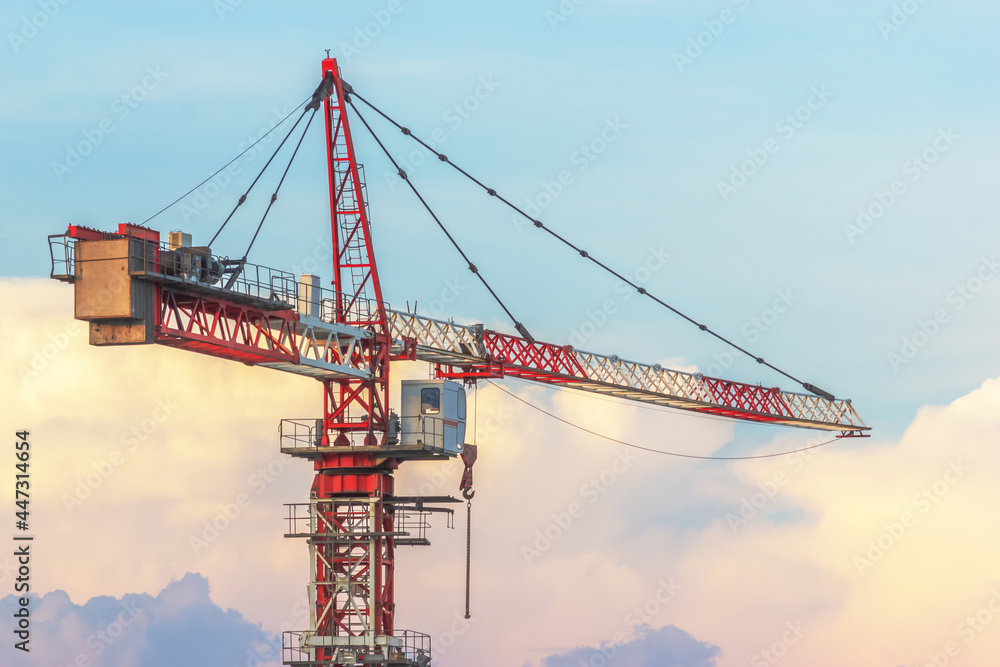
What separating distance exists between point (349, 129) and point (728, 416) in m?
51.0

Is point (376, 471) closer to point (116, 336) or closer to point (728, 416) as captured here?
point (116, 336)

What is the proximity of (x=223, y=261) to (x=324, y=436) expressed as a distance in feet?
64.1

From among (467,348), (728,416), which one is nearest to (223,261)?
(467,348)

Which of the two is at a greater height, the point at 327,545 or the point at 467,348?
the point at 467,348

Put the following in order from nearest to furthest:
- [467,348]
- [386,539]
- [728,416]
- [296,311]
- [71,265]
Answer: [71,265]
[296,311]
[386,539]
[467,348]
[728,416]

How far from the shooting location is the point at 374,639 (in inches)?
4528

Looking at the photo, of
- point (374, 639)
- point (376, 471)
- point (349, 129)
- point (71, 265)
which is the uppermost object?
point (349, 129)

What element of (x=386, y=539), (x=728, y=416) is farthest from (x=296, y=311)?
(x=728, y=416)

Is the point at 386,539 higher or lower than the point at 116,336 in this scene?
lower

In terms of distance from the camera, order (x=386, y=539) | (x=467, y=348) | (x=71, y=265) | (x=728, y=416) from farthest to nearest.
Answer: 1. (x=728, y=416)
2. (x=467, y=348)
3. (x=386, y=539)
4. (x=71, y=265)

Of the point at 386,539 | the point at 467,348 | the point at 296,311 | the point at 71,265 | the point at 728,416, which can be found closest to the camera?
the point at 71,265

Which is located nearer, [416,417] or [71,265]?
[71,265]

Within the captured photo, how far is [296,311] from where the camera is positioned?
359ft

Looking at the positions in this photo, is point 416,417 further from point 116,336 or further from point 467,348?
point 116,336
